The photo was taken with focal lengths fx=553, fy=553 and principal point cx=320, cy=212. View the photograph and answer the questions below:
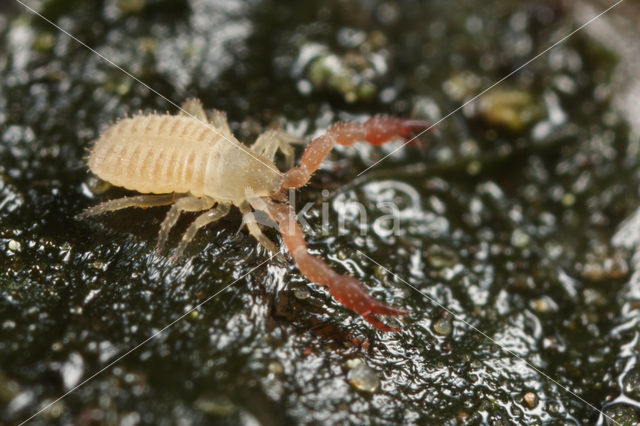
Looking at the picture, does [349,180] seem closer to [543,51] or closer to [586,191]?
[586,191]

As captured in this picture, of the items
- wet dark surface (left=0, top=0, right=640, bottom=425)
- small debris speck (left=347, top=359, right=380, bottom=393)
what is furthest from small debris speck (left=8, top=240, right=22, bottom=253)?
small debris speck (left=347, top=359, right=380, bottom=393)

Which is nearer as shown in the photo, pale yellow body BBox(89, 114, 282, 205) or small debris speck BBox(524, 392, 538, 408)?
small debris speck BBox(524, 392, 538, 408)

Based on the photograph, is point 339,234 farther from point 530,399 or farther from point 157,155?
point 530,399

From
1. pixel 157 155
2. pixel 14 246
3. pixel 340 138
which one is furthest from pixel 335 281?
pixel 14 246

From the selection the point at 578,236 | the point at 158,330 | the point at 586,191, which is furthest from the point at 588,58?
the point at 158,330

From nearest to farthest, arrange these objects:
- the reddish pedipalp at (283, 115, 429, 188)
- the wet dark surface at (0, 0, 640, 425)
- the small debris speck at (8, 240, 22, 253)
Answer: the wet dark surface at (0, 0, 640, 425) < the small debris speck at (8, 240, 22, 253) < the reddish pedipalp at (283, 115, 429, 188)

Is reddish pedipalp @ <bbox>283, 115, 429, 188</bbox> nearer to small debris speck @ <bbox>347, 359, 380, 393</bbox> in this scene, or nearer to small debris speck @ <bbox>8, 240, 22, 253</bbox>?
small debris speck @ <bbox>347, 359, 380, 393</bbox>
